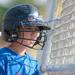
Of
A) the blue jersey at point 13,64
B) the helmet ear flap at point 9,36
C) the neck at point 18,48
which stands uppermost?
the helmet ear flap at point 9,36

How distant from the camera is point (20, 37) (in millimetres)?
3562

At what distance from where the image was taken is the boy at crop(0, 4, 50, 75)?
3.51 metres

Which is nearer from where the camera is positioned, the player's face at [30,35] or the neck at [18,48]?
the player's face at [30,35]


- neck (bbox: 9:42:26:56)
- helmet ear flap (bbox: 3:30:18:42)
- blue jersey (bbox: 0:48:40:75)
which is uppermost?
helmet ear flap (bbox: 3:30:18:42)

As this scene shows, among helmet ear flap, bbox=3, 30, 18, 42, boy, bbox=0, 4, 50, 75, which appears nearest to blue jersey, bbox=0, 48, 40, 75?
boy, bbox=0, 4, 50, 75

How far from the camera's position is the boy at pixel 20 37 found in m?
3.51

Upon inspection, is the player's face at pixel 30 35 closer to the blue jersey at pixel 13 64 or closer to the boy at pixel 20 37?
the boy at pixel 20 37

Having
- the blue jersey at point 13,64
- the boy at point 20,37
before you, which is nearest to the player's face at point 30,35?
the boy at point 20,37

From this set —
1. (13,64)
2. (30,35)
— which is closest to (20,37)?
(30,35)

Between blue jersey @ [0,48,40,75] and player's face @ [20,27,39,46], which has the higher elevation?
player's face @ [20,27,39,46]

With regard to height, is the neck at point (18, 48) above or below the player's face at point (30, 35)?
below

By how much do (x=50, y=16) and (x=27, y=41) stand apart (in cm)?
149

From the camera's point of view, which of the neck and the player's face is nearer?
the player's face

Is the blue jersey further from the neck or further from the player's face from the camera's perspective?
the player's face
